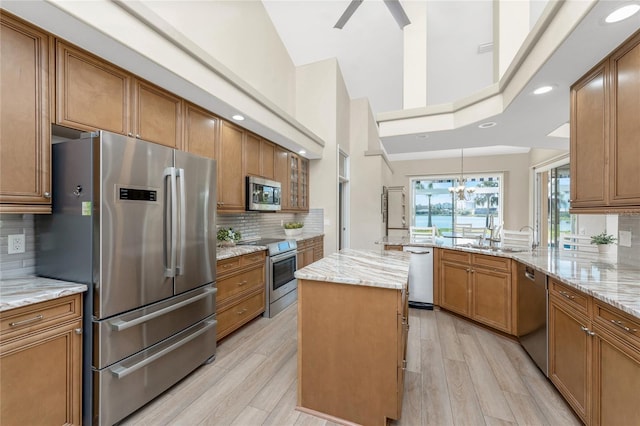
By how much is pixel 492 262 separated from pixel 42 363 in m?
3.67

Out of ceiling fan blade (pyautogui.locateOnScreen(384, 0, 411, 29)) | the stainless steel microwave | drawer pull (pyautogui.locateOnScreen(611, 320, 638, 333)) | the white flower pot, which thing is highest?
ceiling fan blade (pyautogui.locateOnScreen(384, 0, 411, 29))

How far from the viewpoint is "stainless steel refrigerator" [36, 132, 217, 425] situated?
Answer: 159 cm

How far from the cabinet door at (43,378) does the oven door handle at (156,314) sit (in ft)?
0.61

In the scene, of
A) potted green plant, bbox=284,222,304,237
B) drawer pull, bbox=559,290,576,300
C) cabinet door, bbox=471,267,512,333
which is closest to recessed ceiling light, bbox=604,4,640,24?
drawer pull, bbox=559,290,576,300

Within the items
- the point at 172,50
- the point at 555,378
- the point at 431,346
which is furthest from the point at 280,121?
the point at 555,378

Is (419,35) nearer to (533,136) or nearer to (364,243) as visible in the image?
(533,136)

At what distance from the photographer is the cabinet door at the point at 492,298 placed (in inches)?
110

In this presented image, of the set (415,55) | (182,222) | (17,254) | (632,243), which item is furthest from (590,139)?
(17,254)

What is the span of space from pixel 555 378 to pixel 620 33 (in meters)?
2.24

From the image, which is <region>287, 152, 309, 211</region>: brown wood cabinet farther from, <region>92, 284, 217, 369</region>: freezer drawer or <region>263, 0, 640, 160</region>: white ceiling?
<region>92, 284, 217, 369</region>: freezer drawer

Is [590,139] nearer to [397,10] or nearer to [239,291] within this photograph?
[397,10]

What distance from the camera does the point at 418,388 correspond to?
6.70 feet

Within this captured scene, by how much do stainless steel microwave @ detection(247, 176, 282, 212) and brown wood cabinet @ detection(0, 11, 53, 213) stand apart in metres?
1.98

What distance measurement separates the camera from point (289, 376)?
2201mm
